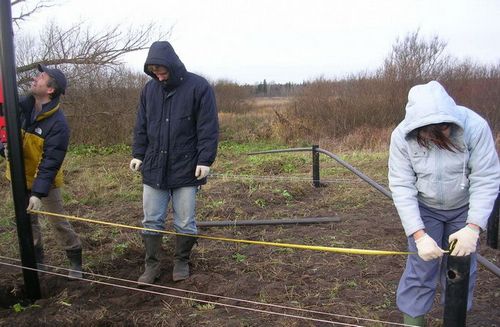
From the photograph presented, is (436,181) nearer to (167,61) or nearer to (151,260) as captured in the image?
(167,61)

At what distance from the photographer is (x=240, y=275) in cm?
397

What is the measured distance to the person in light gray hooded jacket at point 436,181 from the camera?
7.32ft

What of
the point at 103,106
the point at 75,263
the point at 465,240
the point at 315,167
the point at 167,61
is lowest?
the point at 75,263

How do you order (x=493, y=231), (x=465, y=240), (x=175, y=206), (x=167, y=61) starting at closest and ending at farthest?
(x=465, y=240) < (x=167, y=61) < (x=175, y=206) < (x=493, y=231)

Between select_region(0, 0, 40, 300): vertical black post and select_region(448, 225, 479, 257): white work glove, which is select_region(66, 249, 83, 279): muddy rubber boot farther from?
select_region(448, 225, 479, 257): white work glove

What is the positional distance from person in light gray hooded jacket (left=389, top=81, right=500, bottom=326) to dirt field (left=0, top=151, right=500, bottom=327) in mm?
588

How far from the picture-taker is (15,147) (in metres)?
3.24

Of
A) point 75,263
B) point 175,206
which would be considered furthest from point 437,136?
point 75,263

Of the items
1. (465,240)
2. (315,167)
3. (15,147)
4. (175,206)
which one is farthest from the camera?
(315,167)

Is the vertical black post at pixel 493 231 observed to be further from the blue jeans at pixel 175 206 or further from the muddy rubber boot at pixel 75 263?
the muddy rubber boot at pixel 75 263

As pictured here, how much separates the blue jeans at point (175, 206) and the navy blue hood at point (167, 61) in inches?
33.5

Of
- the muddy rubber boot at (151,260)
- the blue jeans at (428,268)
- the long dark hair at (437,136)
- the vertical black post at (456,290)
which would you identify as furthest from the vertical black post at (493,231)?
the muddy rubber boot at (151,260)

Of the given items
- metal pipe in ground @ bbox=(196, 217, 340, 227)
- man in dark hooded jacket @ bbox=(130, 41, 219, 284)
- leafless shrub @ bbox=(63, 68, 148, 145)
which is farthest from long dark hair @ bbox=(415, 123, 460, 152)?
leafless shrub @ bbox=(63, 68, 148, 145)

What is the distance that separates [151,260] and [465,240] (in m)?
2.56
